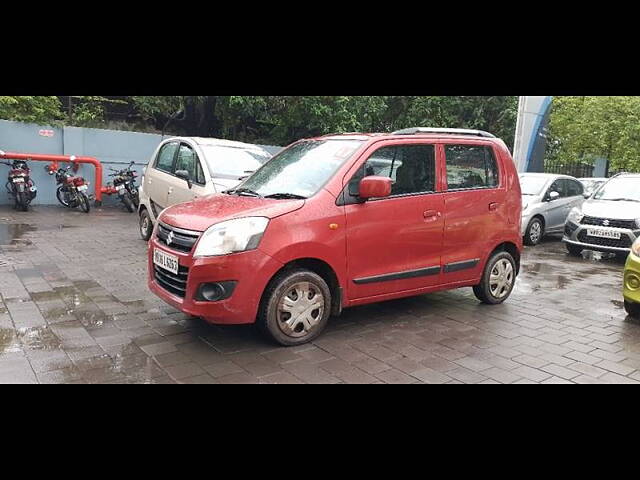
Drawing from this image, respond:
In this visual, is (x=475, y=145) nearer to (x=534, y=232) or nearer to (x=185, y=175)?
(x=185, y=175)

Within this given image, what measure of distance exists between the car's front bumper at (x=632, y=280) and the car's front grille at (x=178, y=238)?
15.1 feet

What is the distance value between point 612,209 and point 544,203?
6.49 ft

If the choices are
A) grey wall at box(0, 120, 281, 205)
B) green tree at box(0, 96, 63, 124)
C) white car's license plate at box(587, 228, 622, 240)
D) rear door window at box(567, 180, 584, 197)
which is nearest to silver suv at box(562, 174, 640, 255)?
white car's license plate at box(587, 228, 622, 240)

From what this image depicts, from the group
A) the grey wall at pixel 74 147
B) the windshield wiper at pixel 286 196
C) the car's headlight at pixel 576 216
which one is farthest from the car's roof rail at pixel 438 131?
the grey wall at pixel 74 147

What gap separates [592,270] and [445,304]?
4.05 metres

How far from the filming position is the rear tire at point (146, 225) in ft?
30.7

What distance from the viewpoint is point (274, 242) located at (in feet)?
14.6

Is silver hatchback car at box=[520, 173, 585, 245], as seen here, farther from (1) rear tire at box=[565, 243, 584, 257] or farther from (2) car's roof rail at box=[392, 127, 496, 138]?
(2) car's roof rail at box=[392, 127, 496, 138]

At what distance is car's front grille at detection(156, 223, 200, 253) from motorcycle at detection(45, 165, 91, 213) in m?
8.85

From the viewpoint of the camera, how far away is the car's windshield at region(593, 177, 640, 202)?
9977 mm

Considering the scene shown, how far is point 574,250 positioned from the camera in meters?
10.2

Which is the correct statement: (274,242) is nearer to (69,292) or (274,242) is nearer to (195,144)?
(69,292)

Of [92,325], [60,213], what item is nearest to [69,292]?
[92,325]

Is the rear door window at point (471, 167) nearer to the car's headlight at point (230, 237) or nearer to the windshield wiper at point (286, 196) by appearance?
the windshield wiper at point (286, 196)
